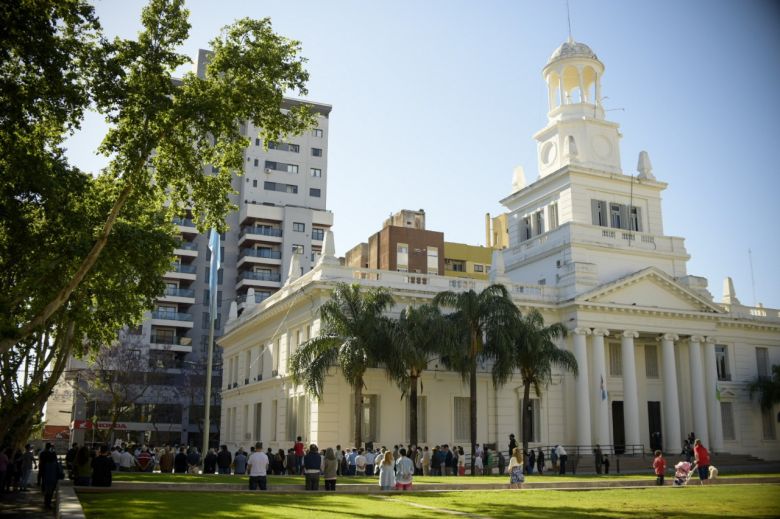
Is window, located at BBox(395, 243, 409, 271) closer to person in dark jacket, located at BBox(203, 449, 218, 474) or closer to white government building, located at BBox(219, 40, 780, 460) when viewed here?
white government building, located at BBox(219, 40, 780, 460)

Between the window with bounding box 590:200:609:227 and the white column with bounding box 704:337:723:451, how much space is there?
9.78 meters

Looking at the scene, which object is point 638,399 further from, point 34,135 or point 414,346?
point 34,135

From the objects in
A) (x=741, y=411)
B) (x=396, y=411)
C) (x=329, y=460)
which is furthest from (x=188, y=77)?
(x=741, y=411)

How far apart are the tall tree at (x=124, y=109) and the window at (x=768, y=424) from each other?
3922 centimetres

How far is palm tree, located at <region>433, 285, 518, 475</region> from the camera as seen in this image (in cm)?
3744

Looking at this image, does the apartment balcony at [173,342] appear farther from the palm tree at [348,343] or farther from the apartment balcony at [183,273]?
the palm tree at [348,343]

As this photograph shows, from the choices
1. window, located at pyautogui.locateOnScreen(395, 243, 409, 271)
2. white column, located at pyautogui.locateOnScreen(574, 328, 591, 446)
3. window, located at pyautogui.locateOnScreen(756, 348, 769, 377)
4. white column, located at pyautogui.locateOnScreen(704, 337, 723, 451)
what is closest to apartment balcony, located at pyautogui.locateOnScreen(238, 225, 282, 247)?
window, located at pyautogui.locateOnScreen(395, 243, 409, 271)

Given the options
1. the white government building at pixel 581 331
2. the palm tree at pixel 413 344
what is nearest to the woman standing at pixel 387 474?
the palm tree at pixel 413 344

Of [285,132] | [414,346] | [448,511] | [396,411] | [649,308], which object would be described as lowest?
[448,511]

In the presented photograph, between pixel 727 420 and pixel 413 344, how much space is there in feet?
86.3

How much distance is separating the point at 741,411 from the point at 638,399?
8.56 meters

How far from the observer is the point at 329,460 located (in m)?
24.6

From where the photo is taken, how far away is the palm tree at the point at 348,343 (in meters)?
35.4

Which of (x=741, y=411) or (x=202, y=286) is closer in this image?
(x=741, y=411)
